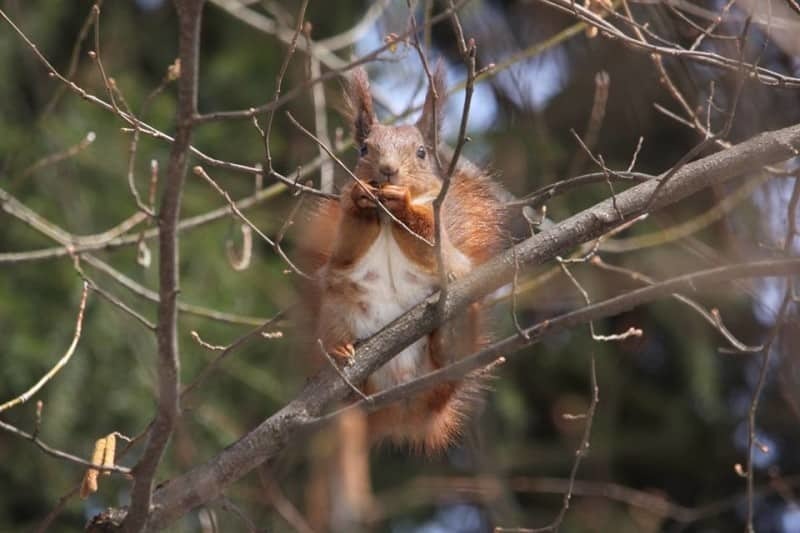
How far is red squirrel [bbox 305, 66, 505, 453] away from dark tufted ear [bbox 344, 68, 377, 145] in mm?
34

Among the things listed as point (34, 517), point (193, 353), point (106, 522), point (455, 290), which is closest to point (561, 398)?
point (193, 353)

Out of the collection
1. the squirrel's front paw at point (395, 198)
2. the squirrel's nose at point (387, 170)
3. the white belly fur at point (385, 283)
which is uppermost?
the squirrel's nose at point (387, 170)

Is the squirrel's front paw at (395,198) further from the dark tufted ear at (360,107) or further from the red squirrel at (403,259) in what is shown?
the dark tufted ear at (360,107)

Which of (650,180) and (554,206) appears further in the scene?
(554,206)

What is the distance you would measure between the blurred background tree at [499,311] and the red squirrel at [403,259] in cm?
31

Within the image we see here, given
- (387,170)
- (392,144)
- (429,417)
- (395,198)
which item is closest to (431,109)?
(392,144)

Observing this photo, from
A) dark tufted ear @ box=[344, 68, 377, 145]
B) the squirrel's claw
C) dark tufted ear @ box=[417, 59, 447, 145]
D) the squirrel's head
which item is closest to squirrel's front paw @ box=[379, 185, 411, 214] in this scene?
the squirrel's claw

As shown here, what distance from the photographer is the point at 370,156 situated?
11.3 ft

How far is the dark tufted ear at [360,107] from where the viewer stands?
358cm

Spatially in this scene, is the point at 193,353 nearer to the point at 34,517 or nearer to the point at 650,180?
the point at 34,517

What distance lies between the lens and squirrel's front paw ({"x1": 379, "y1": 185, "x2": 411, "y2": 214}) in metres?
3.21

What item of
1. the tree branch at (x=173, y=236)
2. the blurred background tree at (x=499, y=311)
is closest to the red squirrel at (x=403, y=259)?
the blurred background tree at (x=499, y=311)

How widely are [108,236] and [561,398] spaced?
2.31 metres

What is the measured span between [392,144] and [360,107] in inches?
8.8
